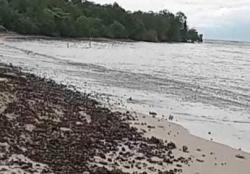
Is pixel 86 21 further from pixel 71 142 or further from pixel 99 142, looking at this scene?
pixel 71 142

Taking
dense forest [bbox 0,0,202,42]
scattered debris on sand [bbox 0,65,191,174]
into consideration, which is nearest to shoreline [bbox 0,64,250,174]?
scattered debris on sand [bbox 0,65,191,174]

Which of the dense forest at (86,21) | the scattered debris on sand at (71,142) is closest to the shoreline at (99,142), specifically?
the scattered debris on sand at (71,142)

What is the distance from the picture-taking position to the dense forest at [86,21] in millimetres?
122500

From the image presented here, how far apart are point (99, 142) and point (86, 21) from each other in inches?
5034

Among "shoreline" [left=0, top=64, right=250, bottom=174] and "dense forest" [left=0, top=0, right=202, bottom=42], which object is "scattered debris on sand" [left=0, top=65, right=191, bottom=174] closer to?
"shoreline" [left=0, top=64, right=250, bottom=174]

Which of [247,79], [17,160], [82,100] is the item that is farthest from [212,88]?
[17,160]

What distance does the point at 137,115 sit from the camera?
20.8 meters

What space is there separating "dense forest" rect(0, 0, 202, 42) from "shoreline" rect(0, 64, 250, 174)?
342ft

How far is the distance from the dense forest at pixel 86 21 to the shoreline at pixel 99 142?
4098 inches

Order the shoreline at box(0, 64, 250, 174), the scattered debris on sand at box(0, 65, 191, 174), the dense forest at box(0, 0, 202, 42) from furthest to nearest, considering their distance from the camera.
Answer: the dense forest at box(0, 0, 202, 42)
the shoreline at box(0, 64, 250, 174)
the scattered debris on sand at box(0, 65, 191, 174)

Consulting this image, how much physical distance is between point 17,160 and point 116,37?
147144 millimetres

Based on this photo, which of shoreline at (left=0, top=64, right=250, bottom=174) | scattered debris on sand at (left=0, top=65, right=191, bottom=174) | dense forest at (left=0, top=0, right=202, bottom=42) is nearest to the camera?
scattered debris on sand at (left=0, top=65, right=191, bottom=174)

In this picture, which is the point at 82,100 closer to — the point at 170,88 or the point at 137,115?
the point at 137,115

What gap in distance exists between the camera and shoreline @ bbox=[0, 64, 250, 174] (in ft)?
39.1
